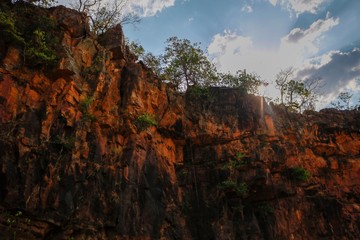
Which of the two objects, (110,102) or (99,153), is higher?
(110,102)

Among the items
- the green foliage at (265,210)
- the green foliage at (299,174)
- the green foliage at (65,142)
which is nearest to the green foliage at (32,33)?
the green foliage at (65,142)

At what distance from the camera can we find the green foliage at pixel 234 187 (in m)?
18.4

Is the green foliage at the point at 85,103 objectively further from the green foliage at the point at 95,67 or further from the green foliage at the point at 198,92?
the green foliage at the point at 198,92

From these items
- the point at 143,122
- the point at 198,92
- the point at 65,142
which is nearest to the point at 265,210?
the point at 198,92

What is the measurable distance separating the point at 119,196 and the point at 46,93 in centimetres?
571

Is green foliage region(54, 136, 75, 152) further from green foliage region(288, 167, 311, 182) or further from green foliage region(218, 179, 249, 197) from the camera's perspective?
green foliage region(288, 167, 311, 182)

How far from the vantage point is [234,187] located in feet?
61.0

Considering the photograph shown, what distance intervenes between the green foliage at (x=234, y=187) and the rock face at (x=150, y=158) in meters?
0.07

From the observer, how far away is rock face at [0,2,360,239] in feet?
41.7

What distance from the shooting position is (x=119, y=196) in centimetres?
1450

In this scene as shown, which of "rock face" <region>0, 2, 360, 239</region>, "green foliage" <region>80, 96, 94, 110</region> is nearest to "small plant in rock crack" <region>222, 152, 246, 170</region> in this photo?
"rock face" <region>0, 2, 360, 239</region>

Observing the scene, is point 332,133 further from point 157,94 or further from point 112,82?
point 112,82

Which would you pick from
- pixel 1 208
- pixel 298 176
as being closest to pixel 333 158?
pixel 298 176

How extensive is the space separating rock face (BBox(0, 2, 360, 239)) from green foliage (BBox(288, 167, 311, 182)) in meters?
0.07
